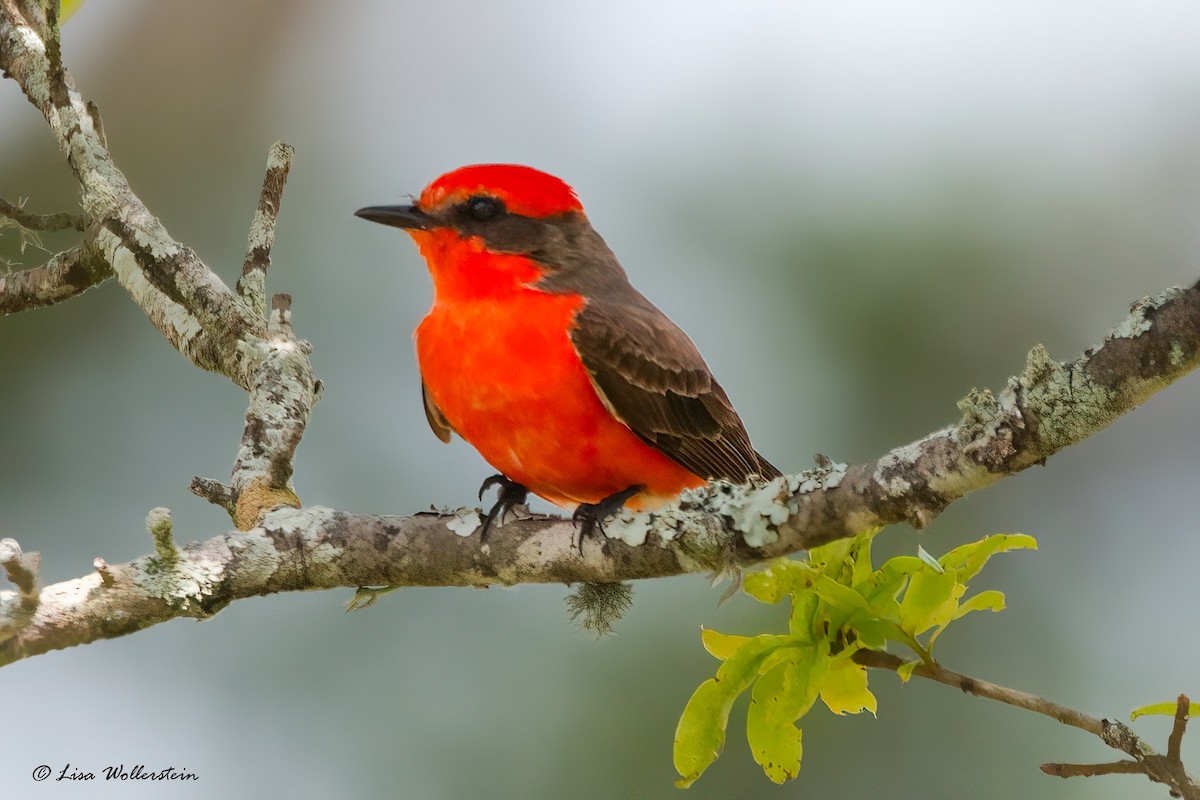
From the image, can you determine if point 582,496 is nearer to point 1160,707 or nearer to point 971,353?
point 1160,707

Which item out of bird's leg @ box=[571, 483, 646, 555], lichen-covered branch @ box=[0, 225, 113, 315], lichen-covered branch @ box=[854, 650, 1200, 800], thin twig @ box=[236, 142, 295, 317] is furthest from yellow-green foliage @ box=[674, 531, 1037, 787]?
lichen-covered branch @ box=[0, 225, 113, 315]

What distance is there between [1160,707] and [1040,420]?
654 millimetres

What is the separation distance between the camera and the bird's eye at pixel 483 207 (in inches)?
184

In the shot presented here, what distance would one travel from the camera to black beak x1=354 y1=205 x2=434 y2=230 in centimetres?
463

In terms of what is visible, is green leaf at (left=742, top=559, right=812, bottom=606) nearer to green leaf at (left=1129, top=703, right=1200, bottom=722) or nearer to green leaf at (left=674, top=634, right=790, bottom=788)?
green leaf at (left=674, top=634, right=790, bottom=788)

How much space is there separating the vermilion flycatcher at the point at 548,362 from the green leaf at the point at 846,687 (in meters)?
1.15

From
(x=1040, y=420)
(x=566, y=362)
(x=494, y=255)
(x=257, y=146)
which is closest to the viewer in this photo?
(x=1040, y=420)

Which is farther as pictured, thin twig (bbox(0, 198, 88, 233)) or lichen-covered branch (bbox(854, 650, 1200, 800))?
thin twig (bbox(0, 198, 88, 233))

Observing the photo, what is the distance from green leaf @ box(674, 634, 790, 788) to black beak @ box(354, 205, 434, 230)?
235 centimetres

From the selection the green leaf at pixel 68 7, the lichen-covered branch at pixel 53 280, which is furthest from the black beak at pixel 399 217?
the green leaf at pixel 68 7

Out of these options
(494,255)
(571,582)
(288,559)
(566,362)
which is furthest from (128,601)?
(494,255)

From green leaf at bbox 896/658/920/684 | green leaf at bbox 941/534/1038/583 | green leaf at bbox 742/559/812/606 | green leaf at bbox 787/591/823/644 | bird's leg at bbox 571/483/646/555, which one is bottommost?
green leaf at bbox 896/658/920/684

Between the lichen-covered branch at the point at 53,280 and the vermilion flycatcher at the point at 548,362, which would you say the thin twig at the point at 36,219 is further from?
the vermilion flycatcher at the point at 548,362

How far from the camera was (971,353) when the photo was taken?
682 centimetres
